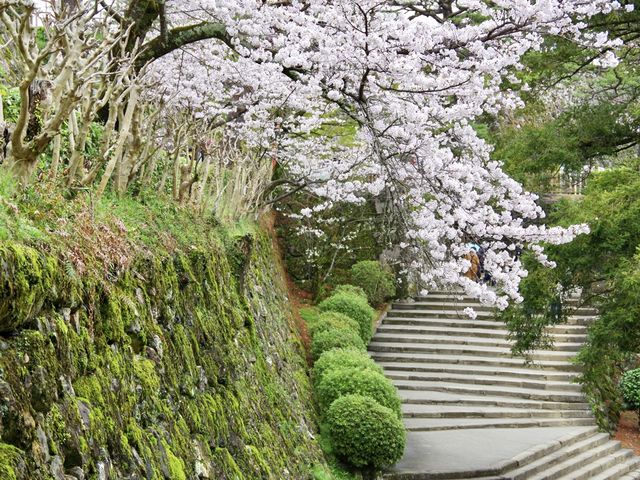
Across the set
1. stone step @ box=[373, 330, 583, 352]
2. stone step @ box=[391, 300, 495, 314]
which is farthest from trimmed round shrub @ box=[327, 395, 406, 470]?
stone step @ box=[391, 300, 495, 314]

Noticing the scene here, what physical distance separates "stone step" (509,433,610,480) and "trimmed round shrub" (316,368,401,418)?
2249 millimetres

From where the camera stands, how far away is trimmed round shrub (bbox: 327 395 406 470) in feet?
33.7

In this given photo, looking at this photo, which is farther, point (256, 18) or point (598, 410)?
point (598, 410)

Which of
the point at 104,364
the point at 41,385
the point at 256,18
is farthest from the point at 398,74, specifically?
the point at 41,385

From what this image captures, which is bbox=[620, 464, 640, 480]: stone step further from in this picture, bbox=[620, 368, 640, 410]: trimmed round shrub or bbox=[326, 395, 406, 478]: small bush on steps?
bbox=[326, 395, 406, 478]: small bush on steps

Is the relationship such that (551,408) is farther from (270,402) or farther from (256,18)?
(256,18)

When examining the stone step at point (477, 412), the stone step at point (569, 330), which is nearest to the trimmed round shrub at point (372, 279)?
the stone step at point (569, 330)

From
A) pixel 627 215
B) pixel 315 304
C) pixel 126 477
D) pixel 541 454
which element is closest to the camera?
pixel 126 477

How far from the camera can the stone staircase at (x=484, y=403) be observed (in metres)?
12.3

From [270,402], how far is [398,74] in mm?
3695

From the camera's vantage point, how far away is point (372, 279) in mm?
19750

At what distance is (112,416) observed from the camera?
12.9 ft

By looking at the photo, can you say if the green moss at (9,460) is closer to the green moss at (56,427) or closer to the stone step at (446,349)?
the green moss at (56,427)

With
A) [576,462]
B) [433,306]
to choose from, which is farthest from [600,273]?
[433,306]
